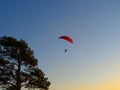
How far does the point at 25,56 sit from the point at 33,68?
234cm

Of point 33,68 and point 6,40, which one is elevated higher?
point 6,40

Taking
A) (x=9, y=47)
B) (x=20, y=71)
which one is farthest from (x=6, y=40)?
(x=20, y=71)

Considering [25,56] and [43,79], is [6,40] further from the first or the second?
[43,79]

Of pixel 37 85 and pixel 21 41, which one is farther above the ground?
pixel 21 41

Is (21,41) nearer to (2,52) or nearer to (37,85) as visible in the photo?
(2,52)

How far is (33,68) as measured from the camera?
5397cm

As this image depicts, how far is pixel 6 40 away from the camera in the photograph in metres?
53.4

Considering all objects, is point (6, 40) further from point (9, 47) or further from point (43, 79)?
point (43, 79)

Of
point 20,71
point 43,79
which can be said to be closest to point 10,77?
point 20,71

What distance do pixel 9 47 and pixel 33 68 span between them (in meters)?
4.46

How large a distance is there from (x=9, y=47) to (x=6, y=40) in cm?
138

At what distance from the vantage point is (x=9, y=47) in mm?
52531

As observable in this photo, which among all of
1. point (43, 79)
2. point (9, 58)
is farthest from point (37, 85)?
point (9, 58)

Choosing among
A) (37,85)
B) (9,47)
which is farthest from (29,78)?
(9,47)
